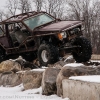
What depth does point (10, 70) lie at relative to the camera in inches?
366

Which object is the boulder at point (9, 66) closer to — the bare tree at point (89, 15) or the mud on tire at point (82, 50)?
the mud on tire at point (82, 50)

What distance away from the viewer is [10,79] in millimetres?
8906

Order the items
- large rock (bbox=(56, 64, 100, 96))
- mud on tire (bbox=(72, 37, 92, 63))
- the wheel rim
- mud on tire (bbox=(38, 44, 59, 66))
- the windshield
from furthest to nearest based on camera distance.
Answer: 1. the windshield
2. mud on tire (bbox=(72, 37, 92, 63))
3. the wheel rim
4. mud on tire (bbox=(38, 44, 59, 66))
5. large rock (bbox=(56, 64, 100, 96))

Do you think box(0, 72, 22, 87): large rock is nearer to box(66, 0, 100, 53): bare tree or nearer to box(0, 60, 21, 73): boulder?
box(0, 60, 21, 73): boulder

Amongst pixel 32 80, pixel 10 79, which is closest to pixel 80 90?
pixel 32 80

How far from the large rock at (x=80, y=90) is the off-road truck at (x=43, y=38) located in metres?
3.47

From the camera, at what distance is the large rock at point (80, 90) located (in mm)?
4891

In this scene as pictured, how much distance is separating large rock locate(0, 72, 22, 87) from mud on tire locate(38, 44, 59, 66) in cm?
108

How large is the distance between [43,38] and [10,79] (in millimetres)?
1923

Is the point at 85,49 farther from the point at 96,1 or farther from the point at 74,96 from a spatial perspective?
the point at 96,1

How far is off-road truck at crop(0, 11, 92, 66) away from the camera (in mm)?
9293

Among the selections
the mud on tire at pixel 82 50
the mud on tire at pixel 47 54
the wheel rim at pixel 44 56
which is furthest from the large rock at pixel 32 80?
the mud on tire at pixel 82 50

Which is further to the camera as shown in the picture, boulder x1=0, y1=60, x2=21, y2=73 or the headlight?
boulder x1=0, y1=60, x2=21, y2=73

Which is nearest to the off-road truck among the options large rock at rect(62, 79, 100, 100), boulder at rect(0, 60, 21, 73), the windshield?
the windshield
